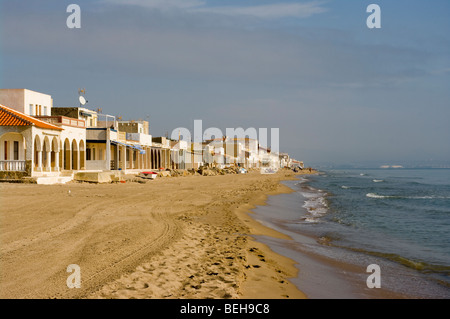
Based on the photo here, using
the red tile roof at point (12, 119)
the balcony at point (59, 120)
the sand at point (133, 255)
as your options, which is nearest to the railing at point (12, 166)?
the red tile roof at point (12, 119)

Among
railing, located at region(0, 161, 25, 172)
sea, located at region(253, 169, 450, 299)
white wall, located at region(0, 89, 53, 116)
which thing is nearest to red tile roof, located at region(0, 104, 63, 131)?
railing, located at region(0, 161, 25, 172)

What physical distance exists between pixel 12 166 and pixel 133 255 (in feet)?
61.8

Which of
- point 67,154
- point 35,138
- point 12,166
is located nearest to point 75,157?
point 67,154

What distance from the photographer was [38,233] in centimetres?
920

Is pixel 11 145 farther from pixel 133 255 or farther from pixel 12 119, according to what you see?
pixel 133 255

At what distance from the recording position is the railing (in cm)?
2250

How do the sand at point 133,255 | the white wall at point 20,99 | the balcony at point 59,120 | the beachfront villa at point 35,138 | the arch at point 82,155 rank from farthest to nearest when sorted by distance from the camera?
the arch at point 82,155, the white wall at point 20,99, the balcony at point 59,120, the beachfront villa at point 35,138, the sand at point 133,255

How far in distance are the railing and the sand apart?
9.82 metres

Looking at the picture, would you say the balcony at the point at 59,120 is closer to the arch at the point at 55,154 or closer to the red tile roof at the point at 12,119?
the arch at the point at 55,154

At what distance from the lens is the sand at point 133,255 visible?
574cm

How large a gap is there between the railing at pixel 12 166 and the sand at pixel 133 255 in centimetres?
982

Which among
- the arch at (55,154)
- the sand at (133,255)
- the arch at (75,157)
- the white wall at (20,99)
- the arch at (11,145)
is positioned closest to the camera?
the sand at (133,255)

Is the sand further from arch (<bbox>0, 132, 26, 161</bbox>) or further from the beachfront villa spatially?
arch (<bbox>0, 132, 26, 161</bbox>)
